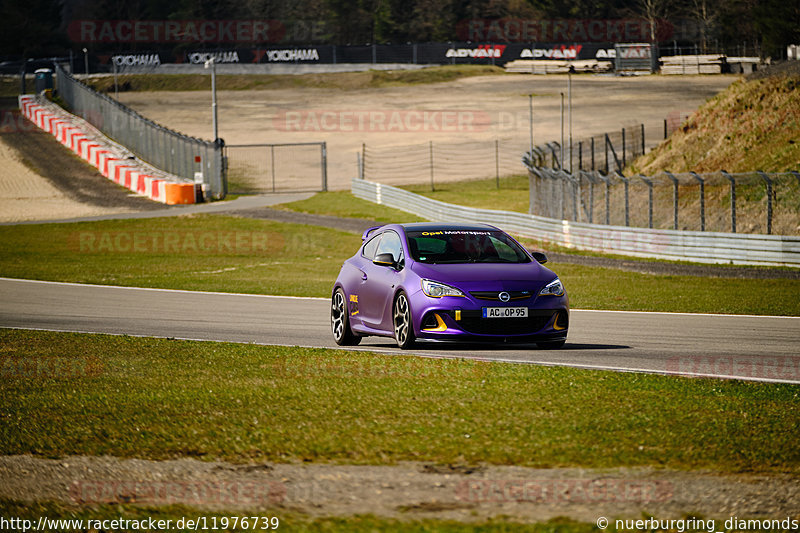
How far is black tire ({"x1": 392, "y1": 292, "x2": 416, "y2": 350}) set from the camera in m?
11.8

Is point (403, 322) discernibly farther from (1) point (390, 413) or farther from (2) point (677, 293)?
(2) point (677, 293)

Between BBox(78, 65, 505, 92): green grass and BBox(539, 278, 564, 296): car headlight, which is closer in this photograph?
BBox(539, 278, 564, 296): car headlight

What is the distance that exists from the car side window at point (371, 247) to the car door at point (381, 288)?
26 cm

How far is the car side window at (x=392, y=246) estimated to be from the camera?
41.3ft

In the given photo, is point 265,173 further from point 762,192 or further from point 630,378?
point 630,378

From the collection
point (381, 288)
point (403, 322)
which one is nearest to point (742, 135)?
point (381, 288)

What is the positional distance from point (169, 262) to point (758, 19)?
38.3m

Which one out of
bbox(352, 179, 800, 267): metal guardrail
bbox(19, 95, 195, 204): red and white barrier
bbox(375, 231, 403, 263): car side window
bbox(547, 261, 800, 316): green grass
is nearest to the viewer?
bbox(375, 231, 403, 263): car side window

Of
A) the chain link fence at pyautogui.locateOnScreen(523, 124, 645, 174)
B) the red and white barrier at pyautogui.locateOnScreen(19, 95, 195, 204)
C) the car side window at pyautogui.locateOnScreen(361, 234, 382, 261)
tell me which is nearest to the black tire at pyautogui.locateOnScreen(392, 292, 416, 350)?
the car side window at pyautogui.locateOnScreen(361, 234, 382, 261)

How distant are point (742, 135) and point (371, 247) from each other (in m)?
29.8

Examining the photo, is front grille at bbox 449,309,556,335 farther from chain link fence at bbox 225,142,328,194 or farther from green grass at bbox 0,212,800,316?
chain link fence at bbox 225,142,328,194

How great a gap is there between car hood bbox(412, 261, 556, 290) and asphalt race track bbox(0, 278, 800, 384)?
0.80 m

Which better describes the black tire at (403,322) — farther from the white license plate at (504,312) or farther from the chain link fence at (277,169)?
the chain link fence at (277,169)

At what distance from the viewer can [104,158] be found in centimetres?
5491
